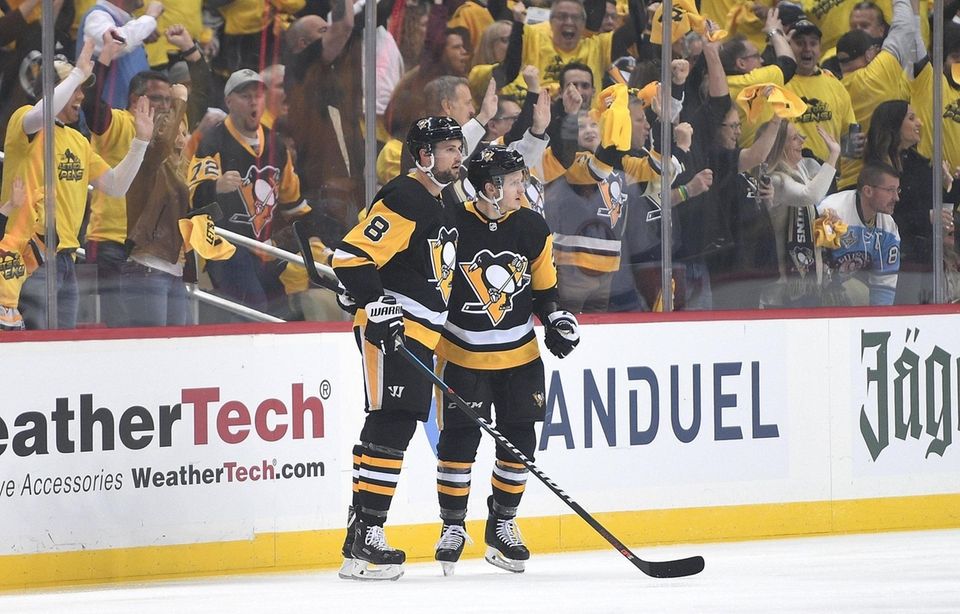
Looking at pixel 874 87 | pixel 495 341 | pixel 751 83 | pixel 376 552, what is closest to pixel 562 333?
pixel 495 341

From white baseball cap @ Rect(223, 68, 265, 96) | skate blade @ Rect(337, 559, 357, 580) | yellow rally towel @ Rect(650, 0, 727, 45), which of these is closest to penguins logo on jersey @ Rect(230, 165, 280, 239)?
white baseball cap @ Rect(223, 68, 265, 96)

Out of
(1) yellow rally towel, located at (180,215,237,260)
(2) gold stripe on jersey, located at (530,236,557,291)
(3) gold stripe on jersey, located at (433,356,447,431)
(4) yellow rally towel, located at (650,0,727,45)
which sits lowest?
(3) gold stripe on jersey, located at (433,356,447,431)

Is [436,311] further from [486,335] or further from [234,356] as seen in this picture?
[234,356]

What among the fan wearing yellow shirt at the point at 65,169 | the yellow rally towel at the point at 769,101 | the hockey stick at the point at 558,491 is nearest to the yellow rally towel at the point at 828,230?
the yellow rally towel at the point at 769,101

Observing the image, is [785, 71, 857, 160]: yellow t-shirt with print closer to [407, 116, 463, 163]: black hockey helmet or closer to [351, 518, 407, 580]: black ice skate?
[407, 116, 463, 163]: black hockey helmet

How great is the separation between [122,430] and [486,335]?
1.09 m

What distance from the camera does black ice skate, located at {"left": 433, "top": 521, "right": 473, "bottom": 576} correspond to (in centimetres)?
471

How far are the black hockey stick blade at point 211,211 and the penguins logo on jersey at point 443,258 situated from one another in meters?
1.09

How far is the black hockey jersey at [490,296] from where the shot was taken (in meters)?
4.68

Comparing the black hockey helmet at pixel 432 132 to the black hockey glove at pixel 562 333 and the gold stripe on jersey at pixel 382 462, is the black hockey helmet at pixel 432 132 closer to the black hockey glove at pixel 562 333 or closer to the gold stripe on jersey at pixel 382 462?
the black hockey glove at pixel 562 333

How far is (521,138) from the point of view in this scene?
19.0ft

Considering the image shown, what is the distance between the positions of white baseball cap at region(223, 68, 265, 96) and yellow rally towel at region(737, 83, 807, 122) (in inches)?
73.1

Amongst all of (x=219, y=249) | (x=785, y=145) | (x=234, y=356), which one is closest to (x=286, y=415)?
(x=234, y=356)

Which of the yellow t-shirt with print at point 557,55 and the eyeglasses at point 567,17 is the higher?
the eyeglasses at point 567,17
